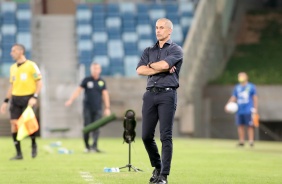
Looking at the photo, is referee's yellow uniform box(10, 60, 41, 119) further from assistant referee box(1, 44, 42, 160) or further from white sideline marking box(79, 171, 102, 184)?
white sideline marking box(79, 171, 102, 184)

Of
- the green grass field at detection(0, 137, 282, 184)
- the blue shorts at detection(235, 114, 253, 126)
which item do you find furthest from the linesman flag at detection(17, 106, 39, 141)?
the blue shorts at detection(235, 114, 253, 126)

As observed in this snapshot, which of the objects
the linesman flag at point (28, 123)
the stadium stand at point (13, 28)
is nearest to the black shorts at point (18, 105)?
the linesman flag at point (28, 123)

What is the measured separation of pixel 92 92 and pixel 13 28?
46.6 ft

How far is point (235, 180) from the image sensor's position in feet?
41.7

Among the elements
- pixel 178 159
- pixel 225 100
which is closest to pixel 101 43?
pixel 225 100

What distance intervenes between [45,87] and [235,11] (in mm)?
10125

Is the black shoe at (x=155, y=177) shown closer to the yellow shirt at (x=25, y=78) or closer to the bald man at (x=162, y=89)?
the bald man at (x=162, y=89)

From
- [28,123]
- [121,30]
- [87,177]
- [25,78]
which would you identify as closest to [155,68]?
[87,177]

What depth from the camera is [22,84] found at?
57.3ft

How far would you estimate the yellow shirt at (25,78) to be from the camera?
17.4 meters

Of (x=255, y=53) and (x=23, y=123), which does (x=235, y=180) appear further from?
(x=255, y=53)

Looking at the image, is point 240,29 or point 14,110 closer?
point 14,110

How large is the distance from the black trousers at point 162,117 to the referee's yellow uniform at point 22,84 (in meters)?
6.12

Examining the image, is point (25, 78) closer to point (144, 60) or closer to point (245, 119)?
point (144, 60)
